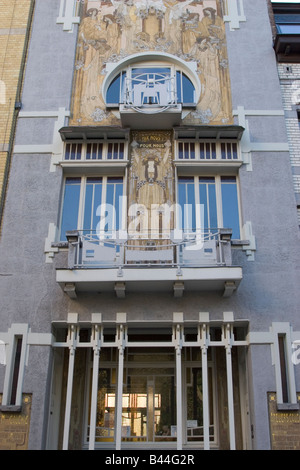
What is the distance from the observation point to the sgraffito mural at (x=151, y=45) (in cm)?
1415

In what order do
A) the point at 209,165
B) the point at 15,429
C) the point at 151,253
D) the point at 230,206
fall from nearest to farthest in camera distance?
1. the point at 15,429
2. the point at 151,253
3. the point at 230,206
4. the point at 209,165

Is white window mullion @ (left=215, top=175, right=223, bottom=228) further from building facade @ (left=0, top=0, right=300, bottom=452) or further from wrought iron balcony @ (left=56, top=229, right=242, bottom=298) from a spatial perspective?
wrought iron balcony @ (left=56, top=229, right=242, bottom=298)

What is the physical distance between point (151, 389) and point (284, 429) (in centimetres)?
341

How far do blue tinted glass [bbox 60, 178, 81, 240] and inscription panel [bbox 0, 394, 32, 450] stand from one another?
446cm

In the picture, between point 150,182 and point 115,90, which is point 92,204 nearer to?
point 150,182

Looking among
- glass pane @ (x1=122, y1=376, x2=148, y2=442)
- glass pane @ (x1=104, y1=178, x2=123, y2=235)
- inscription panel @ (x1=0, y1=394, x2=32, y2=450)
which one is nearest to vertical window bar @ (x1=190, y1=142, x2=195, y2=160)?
glass pane @ (x1=104, y1=178, x2=123, y2=235)

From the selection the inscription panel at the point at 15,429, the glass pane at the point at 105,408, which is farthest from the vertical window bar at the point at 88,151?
the inscription panel at the point at 15,429

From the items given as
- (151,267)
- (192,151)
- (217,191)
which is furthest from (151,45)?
(151,267)

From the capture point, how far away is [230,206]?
43.3 ft

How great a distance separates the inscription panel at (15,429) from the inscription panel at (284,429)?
17.9ft

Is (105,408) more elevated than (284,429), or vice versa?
(105,408)

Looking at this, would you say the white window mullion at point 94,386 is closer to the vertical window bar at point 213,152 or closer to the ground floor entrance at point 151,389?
the ground floor entrance at point 151,389

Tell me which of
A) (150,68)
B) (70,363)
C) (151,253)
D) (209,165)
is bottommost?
(70,363)

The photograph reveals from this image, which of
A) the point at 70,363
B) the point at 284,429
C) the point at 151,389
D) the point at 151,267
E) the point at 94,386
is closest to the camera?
the point at 284,429
